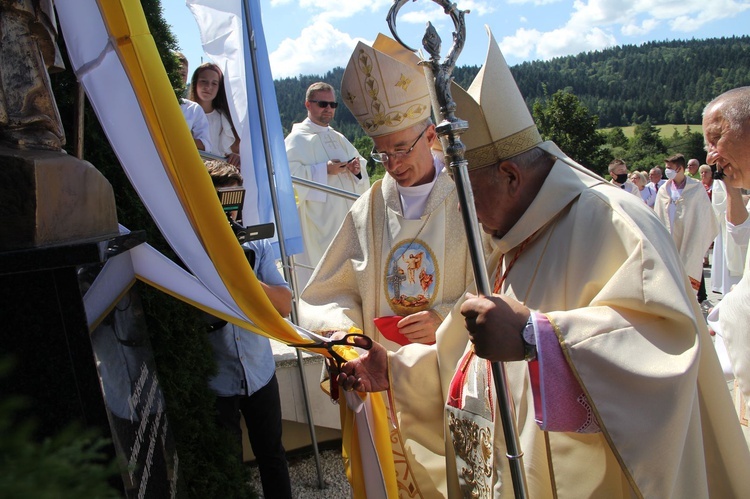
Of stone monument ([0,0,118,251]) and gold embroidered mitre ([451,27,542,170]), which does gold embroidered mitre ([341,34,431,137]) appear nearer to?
gold embroidered mitre ([451,27,542,170])

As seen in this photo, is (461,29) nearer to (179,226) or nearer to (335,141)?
(179,226)

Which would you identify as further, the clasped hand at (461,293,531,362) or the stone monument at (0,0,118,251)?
the clasped hand at (461,293,531,362)

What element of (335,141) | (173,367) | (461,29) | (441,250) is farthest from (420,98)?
(335,141)

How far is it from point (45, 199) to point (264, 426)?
6.76 feet

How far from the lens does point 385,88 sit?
3.14m

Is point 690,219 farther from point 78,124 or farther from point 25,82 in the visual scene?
point 25,82

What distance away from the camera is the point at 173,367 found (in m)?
2.72

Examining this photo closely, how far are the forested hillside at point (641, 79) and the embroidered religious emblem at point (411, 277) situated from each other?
58.1m

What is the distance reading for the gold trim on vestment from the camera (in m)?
1.97

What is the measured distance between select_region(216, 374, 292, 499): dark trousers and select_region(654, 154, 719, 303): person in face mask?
7.32 m

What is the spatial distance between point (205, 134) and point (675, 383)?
3909 mm

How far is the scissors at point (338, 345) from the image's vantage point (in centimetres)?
227

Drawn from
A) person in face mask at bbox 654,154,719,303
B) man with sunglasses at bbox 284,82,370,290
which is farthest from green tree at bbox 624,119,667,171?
man with sunglasses at bbox 284,82,370,290

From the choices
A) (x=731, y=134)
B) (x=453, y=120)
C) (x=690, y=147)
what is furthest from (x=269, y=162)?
(x=690, y=147)
